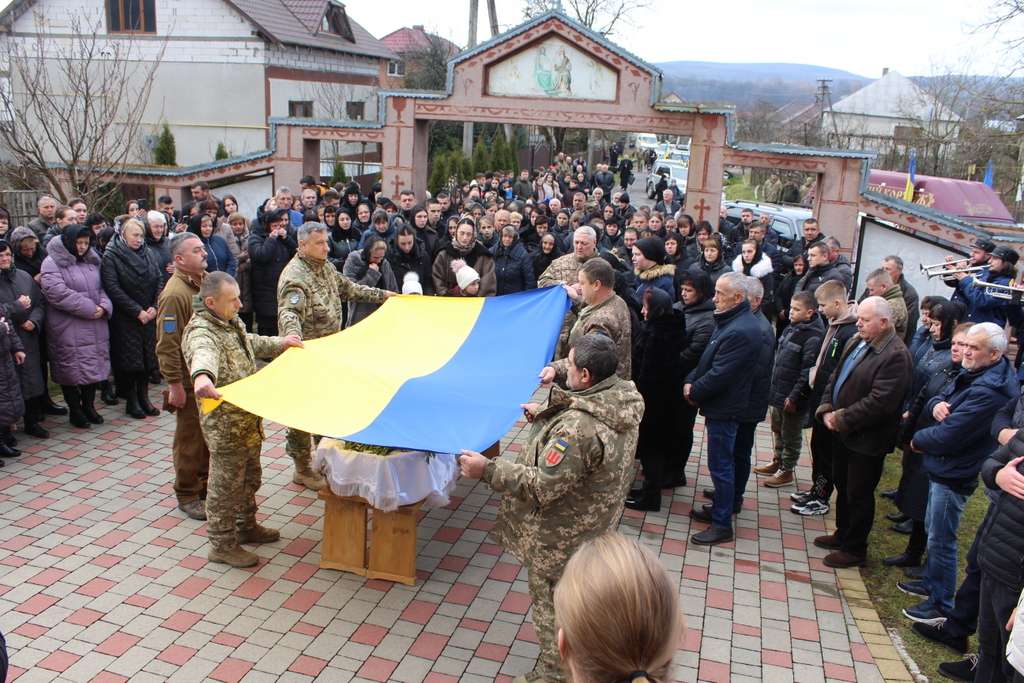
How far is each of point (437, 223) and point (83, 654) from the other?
25.4ft

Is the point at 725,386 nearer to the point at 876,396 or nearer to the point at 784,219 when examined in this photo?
the point at 876,396

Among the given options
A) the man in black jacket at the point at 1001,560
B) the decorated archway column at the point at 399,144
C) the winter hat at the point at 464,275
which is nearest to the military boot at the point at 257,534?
the winter hat at the point at 464,275

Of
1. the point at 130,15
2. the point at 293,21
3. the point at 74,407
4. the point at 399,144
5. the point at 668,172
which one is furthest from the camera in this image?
the point at 668,172

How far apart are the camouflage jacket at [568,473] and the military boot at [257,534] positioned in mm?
2166

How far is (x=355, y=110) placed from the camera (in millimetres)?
27734

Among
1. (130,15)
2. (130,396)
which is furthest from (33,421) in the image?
(130,15)

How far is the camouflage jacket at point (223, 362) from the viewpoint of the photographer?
15.5 ft

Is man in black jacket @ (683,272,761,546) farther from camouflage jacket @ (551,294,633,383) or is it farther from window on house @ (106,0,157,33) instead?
window on house @ (106,0,157,33)

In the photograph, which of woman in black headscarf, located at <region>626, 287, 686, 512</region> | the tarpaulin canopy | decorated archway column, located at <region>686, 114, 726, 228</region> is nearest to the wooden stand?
woman in black headscarf, located at <region>626, 287, 686, 512</region>

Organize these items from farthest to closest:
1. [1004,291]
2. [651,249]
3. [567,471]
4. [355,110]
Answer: [355,110]
[1004,291]
[651,249]
[567,471]

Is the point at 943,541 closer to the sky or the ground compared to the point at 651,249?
closer to the ground

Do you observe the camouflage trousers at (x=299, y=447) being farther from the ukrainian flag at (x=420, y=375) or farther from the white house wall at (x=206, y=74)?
the white house wall at (x=206, y=74)

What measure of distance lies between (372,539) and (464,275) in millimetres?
Result: 3619

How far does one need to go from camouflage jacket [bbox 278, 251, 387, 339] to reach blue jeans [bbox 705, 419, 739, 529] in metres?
3.06
